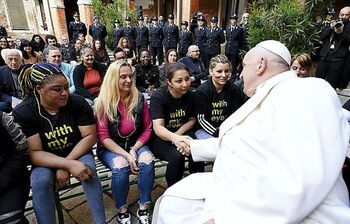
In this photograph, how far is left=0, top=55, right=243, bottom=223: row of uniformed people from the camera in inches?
78.1

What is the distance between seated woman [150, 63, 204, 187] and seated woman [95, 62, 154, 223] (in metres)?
0.13

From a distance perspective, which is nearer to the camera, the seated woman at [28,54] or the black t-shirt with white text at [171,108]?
the black t-shirt with white text at [171,108]

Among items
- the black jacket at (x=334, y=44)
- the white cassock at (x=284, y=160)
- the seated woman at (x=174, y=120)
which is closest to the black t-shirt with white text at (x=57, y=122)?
the seated woman at (x=174, y=120)

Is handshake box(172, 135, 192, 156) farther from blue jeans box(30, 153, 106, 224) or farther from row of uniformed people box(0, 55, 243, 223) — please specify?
blue jeans box(30, 153, 106, 224)

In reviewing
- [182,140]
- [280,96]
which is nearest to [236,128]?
[280,96]

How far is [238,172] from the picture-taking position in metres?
1.39

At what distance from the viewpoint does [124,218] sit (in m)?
2.26

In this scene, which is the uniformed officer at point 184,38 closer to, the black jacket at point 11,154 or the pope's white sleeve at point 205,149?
the pope's white sleeve at point 205,149

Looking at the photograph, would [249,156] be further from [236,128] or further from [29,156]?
[29,156]

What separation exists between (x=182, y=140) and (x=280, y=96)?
1.22 m

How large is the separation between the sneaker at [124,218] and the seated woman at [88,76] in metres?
2.23

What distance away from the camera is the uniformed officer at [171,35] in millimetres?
10055

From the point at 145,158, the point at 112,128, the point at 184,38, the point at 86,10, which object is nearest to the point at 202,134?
the point at 145,158

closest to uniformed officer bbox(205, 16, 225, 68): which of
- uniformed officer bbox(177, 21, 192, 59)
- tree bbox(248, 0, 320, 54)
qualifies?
uniformed officer bbox(177, 21, 192, 59)
